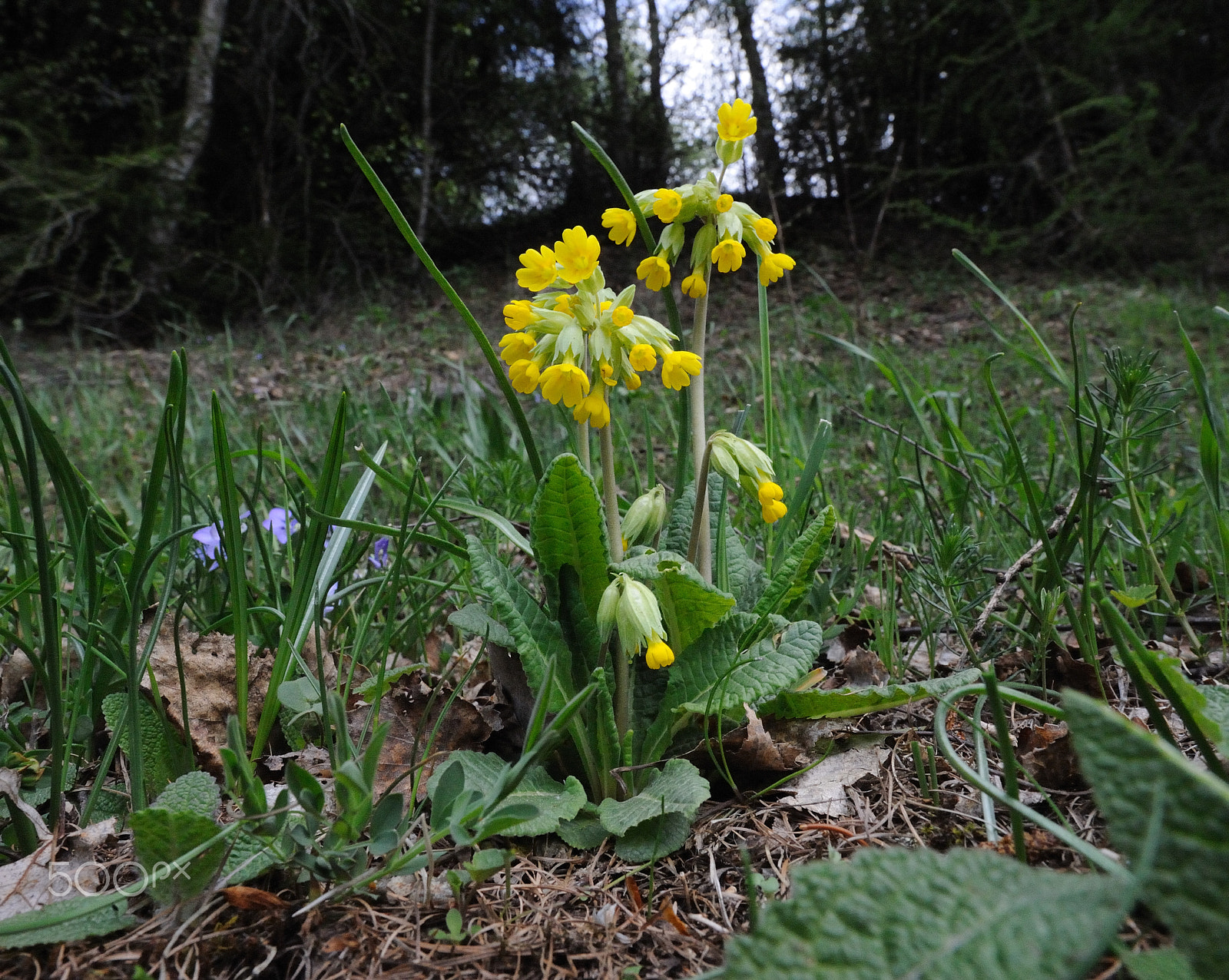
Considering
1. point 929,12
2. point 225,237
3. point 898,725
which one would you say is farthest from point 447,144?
point 898,725

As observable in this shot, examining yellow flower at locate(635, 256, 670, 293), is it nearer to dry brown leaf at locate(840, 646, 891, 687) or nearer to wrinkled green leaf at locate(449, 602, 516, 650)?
wrinkled green leaf at locate(449, 602, 516, 650)

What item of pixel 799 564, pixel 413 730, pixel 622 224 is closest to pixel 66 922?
pixel 413 730

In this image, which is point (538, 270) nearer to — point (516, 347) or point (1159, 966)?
point (516, 347)

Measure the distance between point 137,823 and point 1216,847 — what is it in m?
0.91

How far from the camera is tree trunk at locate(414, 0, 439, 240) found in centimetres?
862

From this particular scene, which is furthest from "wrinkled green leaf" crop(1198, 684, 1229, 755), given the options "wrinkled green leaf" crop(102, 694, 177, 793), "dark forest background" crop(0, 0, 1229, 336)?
"dark forest background" crop(0, 0, 1229, 336)

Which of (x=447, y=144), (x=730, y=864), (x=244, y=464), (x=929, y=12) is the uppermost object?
(x=929, y=12)

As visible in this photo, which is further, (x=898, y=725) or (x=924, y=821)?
(x=898, y=725)

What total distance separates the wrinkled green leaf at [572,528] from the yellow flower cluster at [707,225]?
32 cm

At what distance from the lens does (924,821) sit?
0.93m

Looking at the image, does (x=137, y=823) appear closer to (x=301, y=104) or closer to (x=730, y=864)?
(x=730, y=864)

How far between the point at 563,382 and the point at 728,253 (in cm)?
33

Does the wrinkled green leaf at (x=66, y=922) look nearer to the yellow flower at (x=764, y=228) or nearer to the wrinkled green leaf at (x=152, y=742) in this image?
the wrinkled green leaf at (x=152, y=742)

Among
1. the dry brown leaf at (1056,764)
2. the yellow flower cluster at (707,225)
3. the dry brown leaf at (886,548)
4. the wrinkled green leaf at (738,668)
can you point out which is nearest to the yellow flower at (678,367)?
the yellow flower cluster at (707,225)
